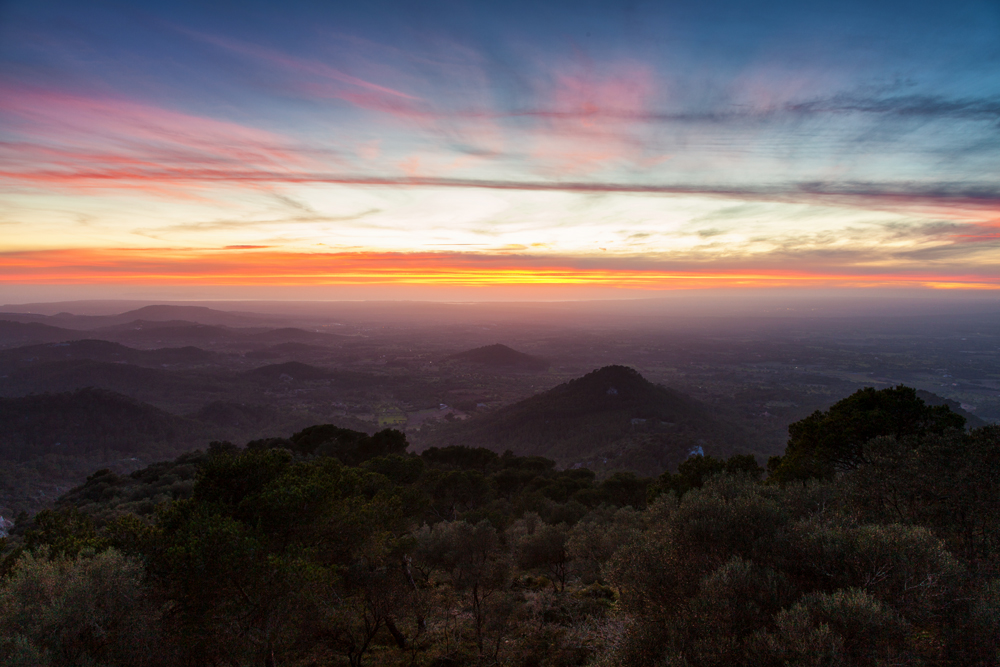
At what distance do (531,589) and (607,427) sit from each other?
87.9m

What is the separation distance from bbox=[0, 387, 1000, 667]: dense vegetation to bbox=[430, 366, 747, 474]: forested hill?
211 feet

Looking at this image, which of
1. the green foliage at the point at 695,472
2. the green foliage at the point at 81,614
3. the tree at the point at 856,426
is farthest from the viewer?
the green foliage at the point at 695,472

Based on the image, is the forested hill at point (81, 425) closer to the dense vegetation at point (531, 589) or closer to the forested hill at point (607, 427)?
the forested hill at point (607, 427)

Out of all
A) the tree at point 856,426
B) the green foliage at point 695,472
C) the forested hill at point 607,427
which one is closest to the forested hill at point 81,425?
the forested hill at point 607,427

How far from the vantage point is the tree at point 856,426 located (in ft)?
87.9

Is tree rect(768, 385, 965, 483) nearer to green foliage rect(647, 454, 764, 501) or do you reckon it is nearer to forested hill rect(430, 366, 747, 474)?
green foliage rect(647, 454, 764, 501)

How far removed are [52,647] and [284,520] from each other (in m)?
5.32

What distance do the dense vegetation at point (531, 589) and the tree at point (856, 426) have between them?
866 centimetres

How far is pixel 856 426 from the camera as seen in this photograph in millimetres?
27797

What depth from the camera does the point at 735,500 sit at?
1288cm

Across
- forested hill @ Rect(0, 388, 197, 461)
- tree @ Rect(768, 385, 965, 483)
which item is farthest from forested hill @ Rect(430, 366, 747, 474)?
forested hill @ Rect(0, 388, 197, 461)

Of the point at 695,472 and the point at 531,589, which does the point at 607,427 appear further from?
the point at 531,589

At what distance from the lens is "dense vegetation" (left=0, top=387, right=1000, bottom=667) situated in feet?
28.8

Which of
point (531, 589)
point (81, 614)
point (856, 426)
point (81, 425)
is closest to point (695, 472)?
point (856, 426)
